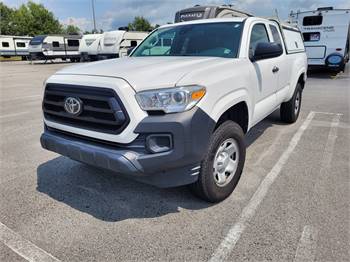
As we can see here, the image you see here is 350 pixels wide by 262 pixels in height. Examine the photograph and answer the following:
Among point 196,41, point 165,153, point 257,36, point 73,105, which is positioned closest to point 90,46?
point 196,41

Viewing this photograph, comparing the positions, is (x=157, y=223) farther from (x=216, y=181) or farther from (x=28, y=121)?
(x=28, y=121)

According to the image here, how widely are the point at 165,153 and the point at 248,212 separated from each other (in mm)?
1146

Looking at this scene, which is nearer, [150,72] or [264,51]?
[150,72]

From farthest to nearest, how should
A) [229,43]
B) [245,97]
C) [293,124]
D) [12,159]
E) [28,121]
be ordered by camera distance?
[28,121], [293,124], [12,159], [229,43], [245,97]

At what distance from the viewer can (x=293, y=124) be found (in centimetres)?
641

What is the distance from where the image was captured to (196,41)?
13.5 feet

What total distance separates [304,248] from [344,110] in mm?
6267

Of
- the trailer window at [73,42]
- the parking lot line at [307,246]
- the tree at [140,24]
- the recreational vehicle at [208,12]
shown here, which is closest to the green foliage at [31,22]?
the tree at [140,24]

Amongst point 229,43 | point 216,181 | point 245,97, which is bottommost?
point 216,181

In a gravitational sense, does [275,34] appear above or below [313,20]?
below

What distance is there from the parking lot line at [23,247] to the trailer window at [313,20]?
50.4 ft

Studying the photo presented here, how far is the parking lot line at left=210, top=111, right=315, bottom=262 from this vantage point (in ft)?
8.25

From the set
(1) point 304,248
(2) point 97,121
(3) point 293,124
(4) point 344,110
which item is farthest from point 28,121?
(4) point 344,110

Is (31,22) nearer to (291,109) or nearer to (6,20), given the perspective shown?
(6,20)
